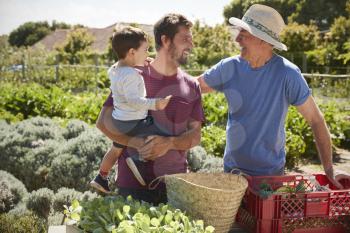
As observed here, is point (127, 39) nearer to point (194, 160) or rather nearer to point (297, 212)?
point (297, 212)

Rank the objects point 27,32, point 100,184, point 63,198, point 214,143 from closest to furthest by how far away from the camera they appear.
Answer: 1. point 100,184
2. point 63,198
3. point 214,143
4. point 27,32

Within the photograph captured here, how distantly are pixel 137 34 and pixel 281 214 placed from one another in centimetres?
129

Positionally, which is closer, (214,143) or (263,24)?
(263,24)

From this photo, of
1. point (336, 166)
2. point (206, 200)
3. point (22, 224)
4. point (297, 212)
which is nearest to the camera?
point (206, 200)

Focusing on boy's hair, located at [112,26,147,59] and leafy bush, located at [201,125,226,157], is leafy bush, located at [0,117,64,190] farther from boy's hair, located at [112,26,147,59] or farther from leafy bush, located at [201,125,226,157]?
boy's hair, located at [112,26,147,59]

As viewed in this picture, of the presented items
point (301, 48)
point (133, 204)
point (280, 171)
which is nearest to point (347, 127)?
point (280, 171)

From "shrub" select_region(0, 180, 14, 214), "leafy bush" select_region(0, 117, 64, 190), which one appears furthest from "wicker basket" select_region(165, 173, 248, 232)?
"leafy bush" select_region(0, 117, 64, 190)

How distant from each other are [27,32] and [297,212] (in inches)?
2662

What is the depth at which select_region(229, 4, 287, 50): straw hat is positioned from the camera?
258cm

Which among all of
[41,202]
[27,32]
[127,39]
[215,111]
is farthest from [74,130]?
[27,32]

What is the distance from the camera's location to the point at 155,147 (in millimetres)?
2387

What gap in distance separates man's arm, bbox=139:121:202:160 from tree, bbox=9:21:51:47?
64622mm

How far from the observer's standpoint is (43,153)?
5.95 meters

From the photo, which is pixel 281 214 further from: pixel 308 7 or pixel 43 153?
pixel 308 7
